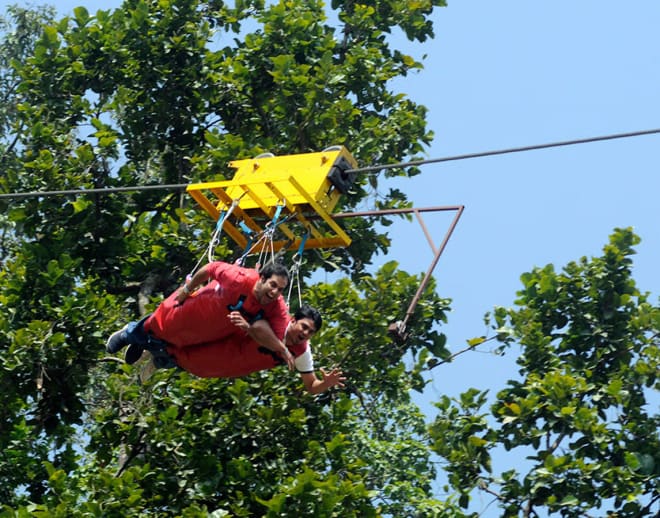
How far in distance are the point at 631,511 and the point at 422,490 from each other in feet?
5.44

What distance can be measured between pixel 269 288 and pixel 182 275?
517 cm

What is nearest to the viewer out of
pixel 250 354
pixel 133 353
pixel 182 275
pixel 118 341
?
pixel 250 354

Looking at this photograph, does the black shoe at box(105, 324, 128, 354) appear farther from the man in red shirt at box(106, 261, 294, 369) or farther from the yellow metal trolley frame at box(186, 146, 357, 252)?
the yellow metal trolley frame at box(186, 146, 357, 252)

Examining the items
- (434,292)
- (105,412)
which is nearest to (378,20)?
(434,292)

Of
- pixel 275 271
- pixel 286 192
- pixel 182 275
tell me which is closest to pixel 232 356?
pixel 275 271

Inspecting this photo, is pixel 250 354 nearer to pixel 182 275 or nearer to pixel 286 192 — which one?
pixel 286 192

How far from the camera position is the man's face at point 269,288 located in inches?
450

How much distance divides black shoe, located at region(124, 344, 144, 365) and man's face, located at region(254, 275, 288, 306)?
1.33m

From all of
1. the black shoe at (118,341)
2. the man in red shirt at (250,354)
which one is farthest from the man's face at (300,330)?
the black shoe at (118,341)

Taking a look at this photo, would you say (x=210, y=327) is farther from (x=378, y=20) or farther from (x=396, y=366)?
(x=378, y=20)

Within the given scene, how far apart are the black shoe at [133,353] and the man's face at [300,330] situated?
1.26 m

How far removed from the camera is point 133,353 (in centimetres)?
1266

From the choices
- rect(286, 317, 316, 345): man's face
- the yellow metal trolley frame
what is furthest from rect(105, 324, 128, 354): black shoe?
rect(286, 317, 316, 345): man's face

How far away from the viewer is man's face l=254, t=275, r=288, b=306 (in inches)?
450
